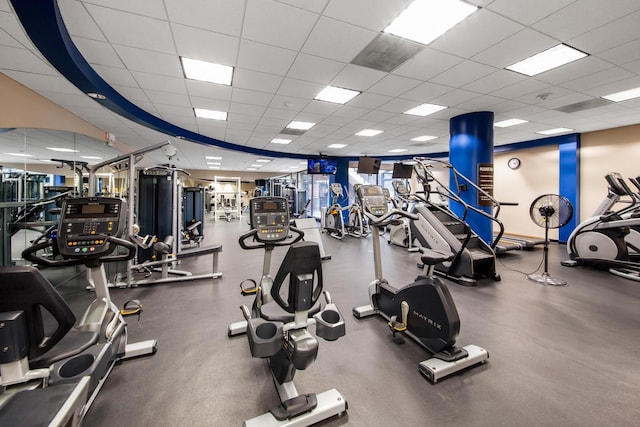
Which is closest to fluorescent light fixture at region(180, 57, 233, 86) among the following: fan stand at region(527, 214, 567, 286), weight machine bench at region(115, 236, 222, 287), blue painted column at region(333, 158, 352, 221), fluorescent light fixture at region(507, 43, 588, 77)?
weight machine bench at region(115, 236, 222, 287)

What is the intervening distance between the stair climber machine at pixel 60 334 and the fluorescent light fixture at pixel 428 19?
2.78 metres

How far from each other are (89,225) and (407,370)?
7.59 feet

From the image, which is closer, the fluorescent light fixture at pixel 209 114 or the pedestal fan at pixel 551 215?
the pedestal fan at pixel 551 215

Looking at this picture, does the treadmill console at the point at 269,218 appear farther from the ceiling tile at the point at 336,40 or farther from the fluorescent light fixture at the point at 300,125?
the fluorescent light fixture at the point at 300,125

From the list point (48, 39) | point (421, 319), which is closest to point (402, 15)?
point (421, 319)

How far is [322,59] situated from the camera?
3047 millimetres

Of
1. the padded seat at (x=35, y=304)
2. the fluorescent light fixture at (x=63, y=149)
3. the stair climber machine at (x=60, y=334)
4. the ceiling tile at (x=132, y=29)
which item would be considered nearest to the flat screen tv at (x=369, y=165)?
the ceiling tile at (x=132, y=29)

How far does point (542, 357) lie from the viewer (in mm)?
1963

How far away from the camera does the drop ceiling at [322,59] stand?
88.1 inches

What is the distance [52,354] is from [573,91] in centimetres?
643

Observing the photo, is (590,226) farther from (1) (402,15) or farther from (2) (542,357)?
(1) (402,15)

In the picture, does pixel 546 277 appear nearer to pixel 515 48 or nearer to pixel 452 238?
pixel 452 238

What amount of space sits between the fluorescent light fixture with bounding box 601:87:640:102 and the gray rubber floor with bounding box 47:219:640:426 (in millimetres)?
3192

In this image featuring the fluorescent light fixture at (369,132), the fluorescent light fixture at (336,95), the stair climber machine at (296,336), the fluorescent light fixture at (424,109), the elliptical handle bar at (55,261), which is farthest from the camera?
the fluorescent light fixture at (369,132)
